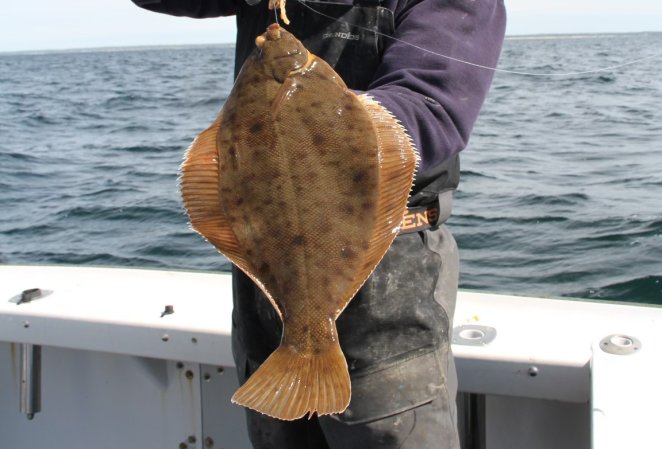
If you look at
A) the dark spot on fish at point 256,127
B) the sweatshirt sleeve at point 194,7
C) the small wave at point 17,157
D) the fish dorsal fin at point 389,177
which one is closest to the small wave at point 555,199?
the sweatshirt sleeve at point 194,7

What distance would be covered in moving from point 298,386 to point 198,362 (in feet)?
4.76

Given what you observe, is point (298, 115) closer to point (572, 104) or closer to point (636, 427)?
point (636, 427)

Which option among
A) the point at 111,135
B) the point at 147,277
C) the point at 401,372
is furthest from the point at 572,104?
the point at 401,372

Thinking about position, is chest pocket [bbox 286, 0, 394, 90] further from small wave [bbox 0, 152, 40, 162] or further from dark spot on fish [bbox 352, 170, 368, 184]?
small wave [bbox 0, 152, 40, 162]

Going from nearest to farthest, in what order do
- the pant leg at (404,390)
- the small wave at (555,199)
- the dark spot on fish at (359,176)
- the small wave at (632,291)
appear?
the dark spot on fish at (359,176) → the pant leg at (404,390) → the small wave at (632,291) → the small wave at (555,199)

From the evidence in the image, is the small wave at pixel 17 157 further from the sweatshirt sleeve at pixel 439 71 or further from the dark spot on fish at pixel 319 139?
the dark spot on fish at pixel 319 139

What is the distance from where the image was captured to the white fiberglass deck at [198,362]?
2.48m

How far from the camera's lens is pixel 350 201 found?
5.20ft

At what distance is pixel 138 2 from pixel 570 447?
6.80 feet

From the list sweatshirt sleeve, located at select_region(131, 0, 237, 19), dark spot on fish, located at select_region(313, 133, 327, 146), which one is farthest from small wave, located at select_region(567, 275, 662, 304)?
dark spot on fish, located at select_region(313, 133, 327, 146)

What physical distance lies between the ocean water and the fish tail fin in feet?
13.4

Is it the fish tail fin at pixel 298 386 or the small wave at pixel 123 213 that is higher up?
the fish tail fin at pixel 298 386

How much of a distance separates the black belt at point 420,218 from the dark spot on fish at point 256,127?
586 mm

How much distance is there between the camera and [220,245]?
163 centimetres
